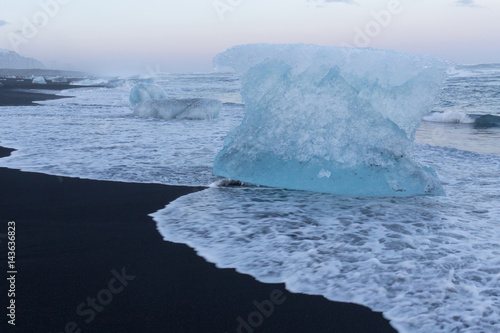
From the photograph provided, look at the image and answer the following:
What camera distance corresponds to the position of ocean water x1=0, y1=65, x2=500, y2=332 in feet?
7.64

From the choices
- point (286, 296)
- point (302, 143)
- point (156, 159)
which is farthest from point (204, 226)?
point (156, 159)

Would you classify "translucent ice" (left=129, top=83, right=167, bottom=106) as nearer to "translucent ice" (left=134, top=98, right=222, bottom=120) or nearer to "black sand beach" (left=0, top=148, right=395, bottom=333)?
"translucent ice" (left=134, top=98, right=222, bottom=120)

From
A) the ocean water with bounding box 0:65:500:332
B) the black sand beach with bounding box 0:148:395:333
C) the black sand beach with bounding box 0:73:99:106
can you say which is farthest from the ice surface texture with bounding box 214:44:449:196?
the black sand beach with bounding box 0:73:99:106

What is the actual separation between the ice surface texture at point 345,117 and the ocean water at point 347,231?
0.22m

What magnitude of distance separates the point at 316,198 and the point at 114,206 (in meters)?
1.97

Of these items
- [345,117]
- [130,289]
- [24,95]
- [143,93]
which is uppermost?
[143,93]

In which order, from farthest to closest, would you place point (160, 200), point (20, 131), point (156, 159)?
point (20, 131) < point (156, 159) < point (160, 200)

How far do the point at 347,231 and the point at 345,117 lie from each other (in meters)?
1.63

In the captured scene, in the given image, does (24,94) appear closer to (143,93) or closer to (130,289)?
(143,93)

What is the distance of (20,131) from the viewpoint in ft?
29.8

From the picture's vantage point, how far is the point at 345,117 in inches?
181

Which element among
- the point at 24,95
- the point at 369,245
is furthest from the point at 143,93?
the point at 369,245

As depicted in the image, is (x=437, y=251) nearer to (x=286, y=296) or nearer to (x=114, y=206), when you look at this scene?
(x=286, y=296)

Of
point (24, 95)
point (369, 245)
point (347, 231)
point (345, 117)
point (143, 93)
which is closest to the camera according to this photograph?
point (369, 245)
